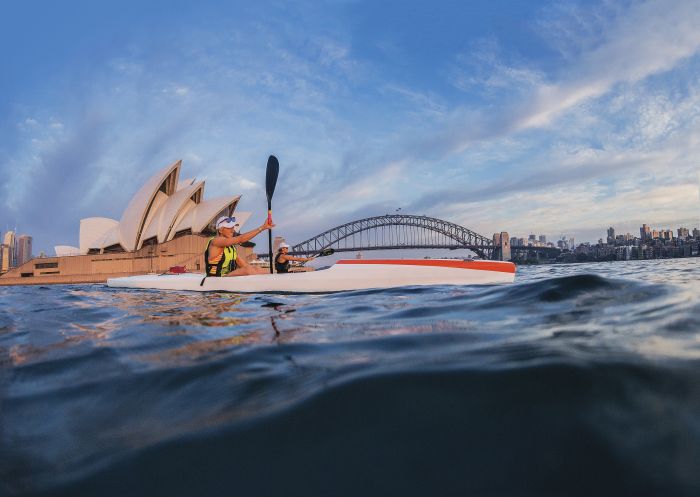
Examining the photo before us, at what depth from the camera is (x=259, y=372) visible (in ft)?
6.97

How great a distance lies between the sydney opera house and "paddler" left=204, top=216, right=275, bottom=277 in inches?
1329

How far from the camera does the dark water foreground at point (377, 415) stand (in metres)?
1.12

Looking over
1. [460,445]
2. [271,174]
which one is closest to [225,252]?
[271,174]

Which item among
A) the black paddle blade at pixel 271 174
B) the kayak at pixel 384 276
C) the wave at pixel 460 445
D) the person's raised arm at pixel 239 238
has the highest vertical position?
the black paddle blade at pixel 271 174

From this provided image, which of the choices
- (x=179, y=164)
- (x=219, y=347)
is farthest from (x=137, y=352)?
(x=179, y=164)

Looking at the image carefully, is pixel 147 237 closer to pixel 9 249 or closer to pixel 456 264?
pixel 456 264

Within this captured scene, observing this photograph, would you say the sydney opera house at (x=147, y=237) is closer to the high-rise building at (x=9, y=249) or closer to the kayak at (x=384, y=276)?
the kayak at (x=384, y=276)

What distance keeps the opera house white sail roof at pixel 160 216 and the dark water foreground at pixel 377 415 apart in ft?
136

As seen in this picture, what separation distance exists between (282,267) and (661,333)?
868 cm

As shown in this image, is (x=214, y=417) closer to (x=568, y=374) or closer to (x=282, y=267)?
(x=568, y=374)

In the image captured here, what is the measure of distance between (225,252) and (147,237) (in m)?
39.2

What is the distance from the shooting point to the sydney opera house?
4147cm

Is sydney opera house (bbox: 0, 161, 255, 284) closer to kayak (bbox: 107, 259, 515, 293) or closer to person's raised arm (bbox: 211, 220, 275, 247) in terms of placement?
person's raised arm (bbox: 211, 220, 275, 247)

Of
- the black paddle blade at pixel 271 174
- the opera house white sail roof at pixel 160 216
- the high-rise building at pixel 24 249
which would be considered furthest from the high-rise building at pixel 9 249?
the black paddle blade at pixel 271 174
